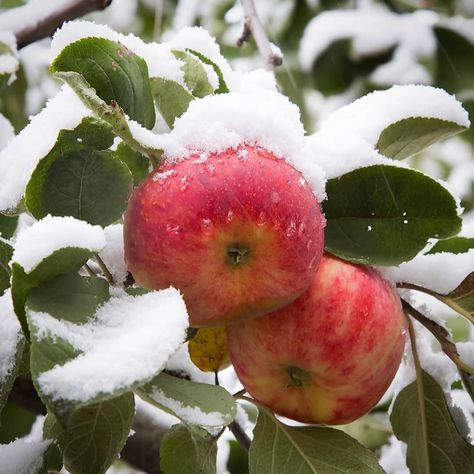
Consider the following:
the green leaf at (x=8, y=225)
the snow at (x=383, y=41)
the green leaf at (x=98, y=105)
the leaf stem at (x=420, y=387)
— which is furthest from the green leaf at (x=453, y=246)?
the snow at (x=383, y=41)

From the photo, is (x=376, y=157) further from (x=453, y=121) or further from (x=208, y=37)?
(x=208, y=37)

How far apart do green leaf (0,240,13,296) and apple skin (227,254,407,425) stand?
0.81 ft

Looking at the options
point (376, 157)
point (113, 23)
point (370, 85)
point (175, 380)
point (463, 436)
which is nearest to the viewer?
point (175, 380)

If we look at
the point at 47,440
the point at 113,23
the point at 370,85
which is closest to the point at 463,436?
the point at 47,440

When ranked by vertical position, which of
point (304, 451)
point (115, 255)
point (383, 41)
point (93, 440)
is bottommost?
point (383, 41)

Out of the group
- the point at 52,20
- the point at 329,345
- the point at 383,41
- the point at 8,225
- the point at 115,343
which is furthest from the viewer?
the point at 383,41

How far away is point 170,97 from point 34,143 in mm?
149

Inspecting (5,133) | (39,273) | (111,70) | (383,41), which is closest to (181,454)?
(39,273)

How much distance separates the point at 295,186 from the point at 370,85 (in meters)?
1.41

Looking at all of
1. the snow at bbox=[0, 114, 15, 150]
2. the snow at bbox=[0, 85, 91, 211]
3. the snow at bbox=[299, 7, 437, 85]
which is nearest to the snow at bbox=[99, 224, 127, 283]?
the snow at bbox=[0, 85, 91, 211]

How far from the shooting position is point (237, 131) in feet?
2.35

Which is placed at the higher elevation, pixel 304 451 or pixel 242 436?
pixel 304 451

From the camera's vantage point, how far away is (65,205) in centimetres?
69

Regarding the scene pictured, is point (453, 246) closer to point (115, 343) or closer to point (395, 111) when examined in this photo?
point (395, 111)
